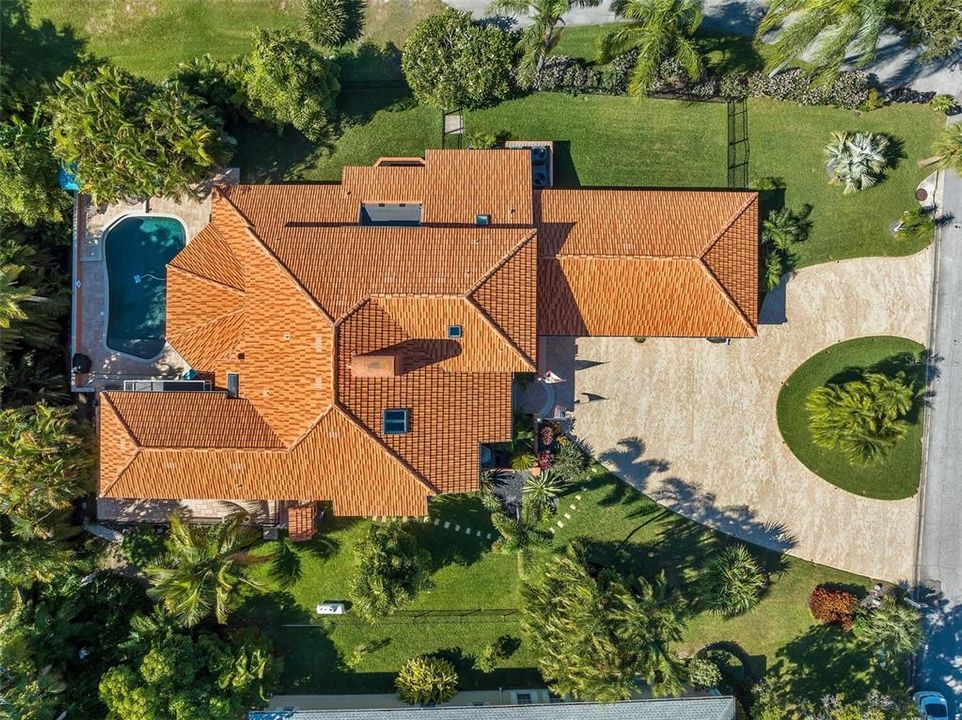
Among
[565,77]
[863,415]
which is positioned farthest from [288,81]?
[863,415]

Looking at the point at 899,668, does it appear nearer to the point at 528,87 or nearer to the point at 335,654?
the point at 335,654

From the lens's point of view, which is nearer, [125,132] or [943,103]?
[125,132]

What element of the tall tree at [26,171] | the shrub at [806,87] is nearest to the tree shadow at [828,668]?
the shrub at [806,87]

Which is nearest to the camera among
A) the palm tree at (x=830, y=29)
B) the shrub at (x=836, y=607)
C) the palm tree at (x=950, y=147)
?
the palm tree at (x=830, y=29)

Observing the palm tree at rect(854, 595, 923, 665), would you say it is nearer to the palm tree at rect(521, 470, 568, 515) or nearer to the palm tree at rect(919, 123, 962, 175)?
the palm tree at rect(521, 470, 568, 515)

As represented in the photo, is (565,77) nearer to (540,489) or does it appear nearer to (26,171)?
(540,489)

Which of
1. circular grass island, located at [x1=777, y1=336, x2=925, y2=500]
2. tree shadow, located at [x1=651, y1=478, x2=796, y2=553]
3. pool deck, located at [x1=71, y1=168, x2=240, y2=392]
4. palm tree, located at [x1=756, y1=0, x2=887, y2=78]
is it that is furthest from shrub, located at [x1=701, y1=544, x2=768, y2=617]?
pool deck, located at [x1=71, y1=168, x2=240, y2=392]

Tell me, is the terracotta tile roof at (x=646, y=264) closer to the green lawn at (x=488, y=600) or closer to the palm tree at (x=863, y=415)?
the palm tree at (x=863, y=415)
